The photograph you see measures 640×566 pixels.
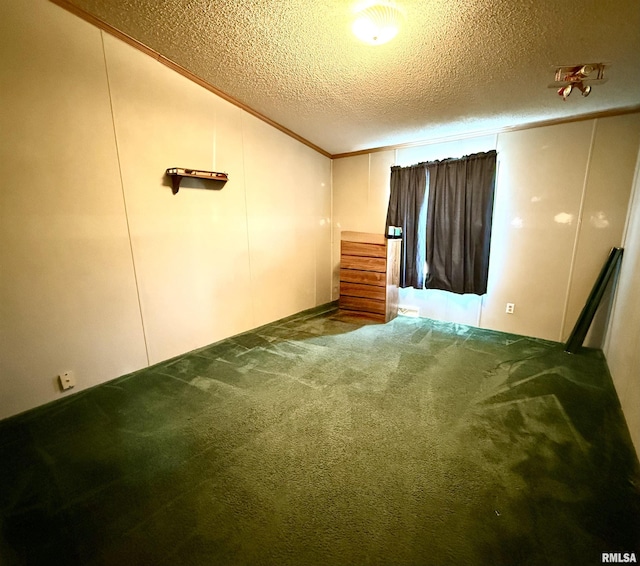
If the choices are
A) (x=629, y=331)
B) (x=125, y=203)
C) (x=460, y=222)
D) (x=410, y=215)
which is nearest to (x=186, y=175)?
(x=125, y=203)

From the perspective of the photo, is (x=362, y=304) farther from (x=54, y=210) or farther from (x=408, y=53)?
(x=54, y=210)

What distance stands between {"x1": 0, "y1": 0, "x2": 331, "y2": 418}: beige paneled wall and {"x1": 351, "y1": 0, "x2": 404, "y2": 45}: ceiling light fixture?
1615 mm

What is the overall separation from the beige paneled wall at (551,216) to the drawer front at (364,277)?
1076 mm

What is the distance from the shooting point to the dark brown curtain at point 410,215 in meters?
3.65

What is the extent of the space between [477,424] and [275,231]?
281 centimetres

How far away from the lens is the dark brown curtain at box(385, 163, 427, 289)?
3654mm

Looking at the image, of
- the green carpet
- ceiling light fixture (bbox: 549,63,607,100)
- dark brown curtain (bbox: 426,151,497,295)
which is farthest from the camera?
dark brown curtain (bbox: 426,151,497,295)

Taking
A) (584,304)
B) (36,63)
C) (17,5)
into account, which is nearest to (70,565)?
(36,63)

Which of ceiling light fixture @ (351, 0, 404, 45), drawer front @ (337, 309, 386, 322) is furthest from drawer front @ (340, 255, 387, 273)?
ceiling light fixture @ (351, 0, 404, 45)

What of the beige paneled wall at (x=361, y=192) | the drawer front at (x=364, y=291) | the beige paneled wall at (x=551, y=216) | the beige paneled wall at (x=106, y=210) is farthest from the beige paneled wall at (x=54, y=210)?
the beige paneled wall at (x=551, y=216)

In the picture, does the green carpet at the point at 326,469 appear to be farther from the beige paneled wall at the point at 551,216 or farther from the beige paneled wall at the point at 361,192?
the beige paneled wall at the point at 361,192

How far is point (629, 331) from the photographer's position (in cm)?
197

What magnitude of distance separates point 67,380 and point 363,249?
122 inches

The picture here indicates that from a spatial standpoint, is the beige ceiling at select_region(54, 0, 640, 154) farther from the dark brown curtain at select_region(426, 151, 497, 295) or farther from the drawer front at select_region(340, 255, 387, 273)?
the drawer front at select_region(340, 255, 387, 273)
